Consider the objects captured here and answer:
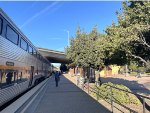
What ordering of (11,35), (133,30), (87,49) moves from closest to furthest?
1. (133,30)
2. (11,35)
3. (87,49)

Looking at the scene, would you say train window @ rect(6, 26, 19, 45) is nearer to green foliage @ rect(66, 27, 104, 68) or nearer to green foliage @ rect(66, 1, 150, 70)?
green foliage @ rect(66, 1, 150, 70)

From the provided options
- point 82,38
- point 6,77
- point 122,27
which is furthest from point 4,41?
point 82,38

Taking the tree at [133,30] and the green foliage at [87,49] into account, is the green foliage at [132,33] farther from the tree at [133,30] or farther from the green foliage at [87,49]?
the green foliage at [87,49]

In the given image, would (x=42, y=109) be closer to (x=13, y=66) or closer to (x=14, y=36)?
(x=13, y=66)

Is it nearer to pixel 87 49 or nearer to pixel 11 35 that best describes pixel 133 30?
pixel 11 35

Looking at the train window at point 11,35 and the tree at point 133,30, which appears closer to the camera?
the tree at point 133,30

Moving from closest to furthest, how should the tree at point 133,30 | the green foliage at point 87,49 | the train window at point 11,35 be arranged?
the tree at point 133,30
the train window at point 11,35
the green foliage at point 87,49

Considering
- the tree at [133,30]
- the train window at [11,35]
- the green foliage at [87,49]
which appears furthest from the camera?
the green foliage at [87,49]

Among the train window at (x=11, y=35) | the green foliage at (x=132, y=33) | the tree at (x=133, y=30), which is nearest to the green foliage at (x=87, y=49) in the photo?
the green foliage at (x=132, y=33)

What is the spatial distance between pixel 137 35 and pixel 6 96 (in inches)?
250

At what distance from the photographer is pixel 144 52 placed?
52.2 feet

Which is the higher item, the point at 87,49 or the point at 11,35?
the point at 87,49

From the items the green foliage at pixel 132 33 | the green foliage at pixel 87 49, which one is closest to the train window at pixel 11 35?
the green foliage at pixel 132 33

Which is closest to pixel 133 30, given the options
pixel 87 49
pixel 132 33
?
pixel 132 33
